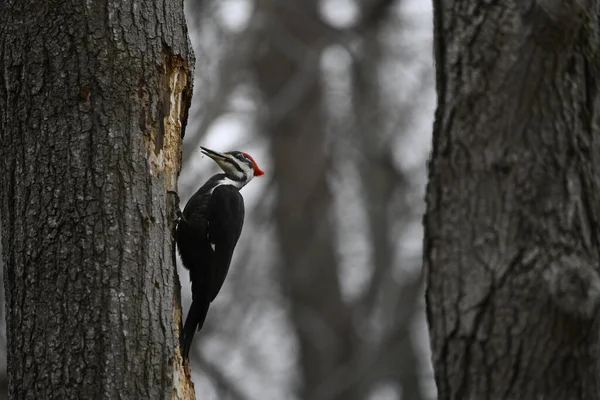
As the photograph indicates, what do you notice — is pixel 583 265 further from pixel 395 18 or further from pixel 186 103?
pixel 395 18

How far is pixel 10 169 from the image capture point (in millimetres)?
3191

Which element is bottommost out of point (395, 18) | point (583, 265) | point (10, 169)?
point (583, 265)

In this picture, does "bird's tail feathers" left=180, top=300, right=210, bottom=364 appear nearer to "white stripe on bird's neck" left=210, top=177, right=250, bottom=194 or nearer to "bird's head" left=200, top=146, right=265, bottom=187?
"white stripe on bird's neck" left=210, top=177, right=250, bottom=194

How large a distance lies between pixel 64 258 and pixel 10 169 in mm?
390

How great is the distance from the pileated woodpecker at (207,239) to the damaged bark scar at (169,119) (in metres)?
0.78

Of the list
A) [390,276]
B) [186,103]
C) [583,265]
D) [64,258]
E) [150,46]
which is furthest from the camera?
[390,276]

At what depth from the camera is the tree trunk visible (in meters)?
10.1

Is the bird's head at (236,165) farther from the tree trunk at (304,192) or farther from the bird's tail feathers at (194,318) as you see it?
the tree trunk at (304,192)

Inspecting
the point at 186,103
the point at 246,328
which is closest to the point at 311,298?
the point at 246,328

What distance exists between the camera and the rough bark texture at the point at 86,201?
301 cm

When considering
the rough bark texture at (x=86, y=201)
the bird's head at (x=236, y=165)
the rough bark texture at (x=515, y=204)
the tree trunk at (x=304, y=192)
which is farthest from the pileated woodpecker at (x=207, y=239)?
the tree trunk at (x=304, y=192)

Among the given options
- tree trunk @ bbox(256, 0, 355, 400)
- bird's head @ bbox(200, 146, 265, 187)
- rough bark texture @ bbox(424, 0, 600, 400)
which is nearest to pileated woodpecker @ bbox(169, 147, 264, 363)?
bird's head @ bbox(200, 146, 265, 187)

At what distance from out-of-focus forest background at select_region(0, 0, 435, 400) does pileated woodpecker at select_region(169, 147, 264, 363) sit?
3.71 m

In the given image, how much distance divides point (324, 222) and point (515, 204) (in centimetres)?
873
